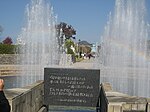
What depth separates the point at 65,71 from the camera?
8.84 m

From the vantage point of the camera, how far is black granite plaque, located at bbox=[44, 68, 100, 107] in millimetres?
8789

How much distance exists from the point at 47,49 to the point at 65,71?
797 inches

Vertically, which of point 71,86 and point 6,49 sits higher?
point 6,49

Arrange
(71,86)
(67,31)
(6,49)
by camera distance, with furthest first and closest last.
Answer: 1. (67,31)
2. (6,49)
3. (71,86)

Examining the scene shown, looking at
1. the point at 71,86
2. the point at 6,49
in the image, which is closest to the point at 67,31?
the point at 6,49

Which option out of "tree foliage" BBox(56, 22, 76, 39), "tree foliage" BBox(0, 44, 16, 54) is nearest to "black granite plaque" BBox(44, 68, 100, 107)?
"tree foliage" BBox(0, 44, 16, 54)

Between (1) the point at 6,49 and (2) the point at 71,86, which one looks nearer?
(2) the point at 71,86

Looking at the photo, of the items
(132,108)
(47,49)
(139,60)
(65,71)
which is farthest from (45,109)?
(47,49)

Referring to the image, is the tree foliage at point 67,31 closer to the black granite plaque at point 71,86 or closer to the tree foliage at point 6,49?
the tree foliage at point 6,49

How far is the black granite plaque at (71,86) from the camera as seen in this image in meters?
8.79

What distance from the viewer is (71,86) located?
8.91 m

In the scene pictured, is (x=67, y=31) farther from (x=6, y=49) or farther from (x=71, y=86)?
(x=71, y=86)

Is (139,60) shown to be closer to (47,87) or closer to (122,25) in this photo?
(122,25)

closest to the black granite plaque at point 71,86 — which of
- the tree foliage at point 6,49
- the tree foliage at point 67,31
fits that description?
the tree foliage at point 6,49
